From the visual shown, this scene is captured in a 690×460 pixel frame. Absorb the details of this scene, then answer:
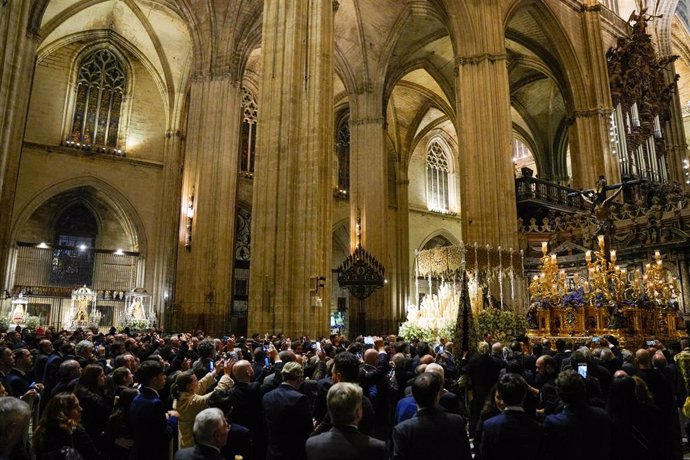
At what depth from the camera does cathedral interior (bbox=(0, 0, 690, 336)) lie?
41.0ft

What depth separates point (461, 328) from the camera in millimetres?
6938

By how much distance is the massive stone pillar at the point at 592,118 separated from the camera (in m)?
21.7

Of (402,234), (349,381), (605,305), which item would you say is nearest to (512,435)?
(349,381)

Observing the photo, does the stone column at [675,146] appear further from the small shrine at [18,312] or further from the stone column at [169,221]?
the small shrine at [18,312]

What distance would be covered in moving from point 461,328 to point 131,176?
853 inches

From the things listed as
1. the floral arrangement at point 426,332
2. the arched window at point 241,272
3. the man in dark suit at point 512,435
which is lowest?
the man in dark suit at point 512,435

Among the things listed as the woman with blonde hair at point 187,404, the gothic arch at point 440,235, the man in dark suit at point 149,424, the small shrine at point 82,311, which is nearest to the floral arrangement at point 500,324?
the woman with blonde hair at point 187,404

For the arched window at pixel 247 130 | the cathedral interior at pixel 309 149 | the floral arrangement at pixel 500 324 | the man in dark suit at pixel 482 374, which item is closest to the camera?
the man in dark suit at pixel 482 374

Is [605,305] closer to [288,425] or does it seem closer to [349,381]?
[349,381]

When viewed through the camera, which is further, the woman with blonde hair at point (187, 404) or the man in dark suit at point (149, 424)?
the woman with blonde hair at point (187, 404)

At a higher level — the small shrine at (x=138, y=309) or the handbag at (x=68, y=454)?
the small shrine at (x=138, y=309)

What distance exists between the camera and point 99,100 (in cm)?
2462

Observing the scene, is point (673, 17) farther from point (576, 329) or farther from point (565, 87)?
point (576, 329)

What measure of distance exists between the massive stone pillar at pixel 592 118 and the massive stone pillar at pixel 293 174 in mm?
14183
